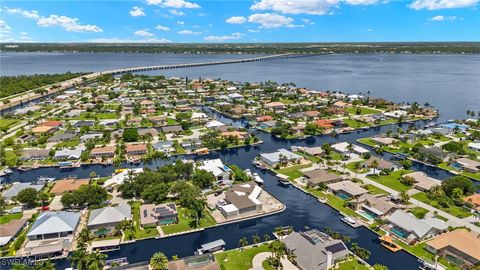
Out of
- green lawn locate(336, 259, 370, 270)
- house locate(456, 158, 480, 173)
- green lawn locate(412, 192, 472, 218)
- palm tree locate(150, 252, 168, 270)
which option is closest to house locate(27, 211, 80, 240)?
palm tree locate(150, 252, 168, 270)

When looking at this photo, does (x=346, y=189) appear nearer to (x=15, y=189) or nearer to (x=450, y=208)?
(x=450, y=208)

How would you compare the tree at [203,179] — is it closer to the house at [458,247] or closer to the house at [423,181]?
the house at [458,247]

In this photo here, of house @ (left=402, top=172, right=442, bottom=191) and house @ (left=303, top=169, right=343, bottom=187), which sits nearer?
house @ (left=402, top=172, right=442, bottom=191)

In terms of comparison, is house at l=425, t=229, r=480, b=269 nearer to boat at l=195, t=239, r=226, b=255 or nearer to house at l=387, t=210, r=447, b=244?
house at l=387, t=210, r=447, b=244

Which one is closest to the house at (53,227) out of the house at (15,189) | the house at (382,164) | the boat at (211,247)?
the house at (15,189)

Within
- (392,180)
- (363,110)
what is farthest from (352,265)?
(363,110)

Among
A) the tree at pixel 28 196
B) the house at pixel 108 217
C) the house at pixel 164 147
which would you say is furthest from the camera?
the house at pixel 164 147
